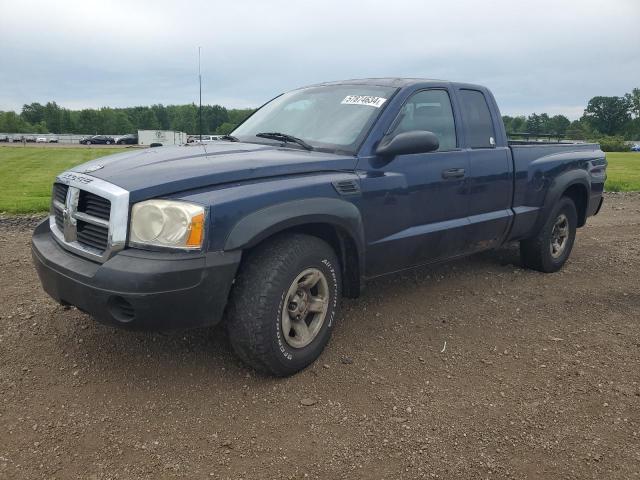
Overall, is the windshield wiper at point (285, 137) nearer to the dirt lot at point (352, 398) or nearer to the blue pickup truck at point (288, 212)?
the blue pickup truck at point (288, 212)

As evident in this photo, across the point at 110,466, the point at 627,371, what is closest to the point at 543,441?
the point at 627,371

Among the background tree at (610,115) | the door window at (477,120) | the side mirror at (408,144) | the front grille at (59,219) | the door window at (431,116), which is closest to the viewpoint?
the front grille at (59,219)

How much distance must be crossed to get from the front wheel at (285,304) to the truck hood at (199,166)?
44 centimetres

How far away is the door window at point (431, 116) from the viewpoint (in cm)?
414

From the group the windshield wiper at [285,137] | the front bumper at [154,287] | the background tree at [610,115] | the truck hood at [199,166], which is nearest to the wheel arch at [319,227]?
the front bumper at [154,287]

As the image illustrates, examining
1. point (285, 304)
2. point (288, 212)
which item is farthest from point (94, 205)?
point (285, 304)

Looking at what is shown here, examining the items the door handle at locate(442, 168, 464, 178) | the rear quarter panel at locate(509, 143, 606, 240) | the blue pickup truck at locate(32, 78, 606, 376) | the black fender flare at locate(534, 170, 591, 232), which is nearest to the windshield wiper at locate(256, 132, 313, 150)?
the blue pickup truck at locate(32, 78, 606, 376)

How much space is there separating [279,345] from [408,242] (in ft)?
4.43

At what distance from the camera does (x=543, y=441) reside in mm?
2771

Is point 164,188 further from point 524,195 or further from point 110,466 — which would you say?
point 524,195

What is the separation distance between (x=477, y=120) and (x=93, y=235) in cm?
336

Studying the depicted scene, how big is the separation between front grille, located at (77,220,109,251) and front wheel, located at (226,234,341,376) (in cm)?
75

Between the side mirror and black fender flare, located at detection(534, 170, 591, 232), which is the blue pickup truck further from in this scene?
black fender flare, located at detection(534, 170, 591, 232)

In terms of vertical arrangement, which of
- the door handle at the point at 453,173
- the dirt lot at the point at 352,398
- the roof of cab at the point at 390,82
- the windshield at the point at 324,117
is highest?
the roof of cab at the point at 390,82
